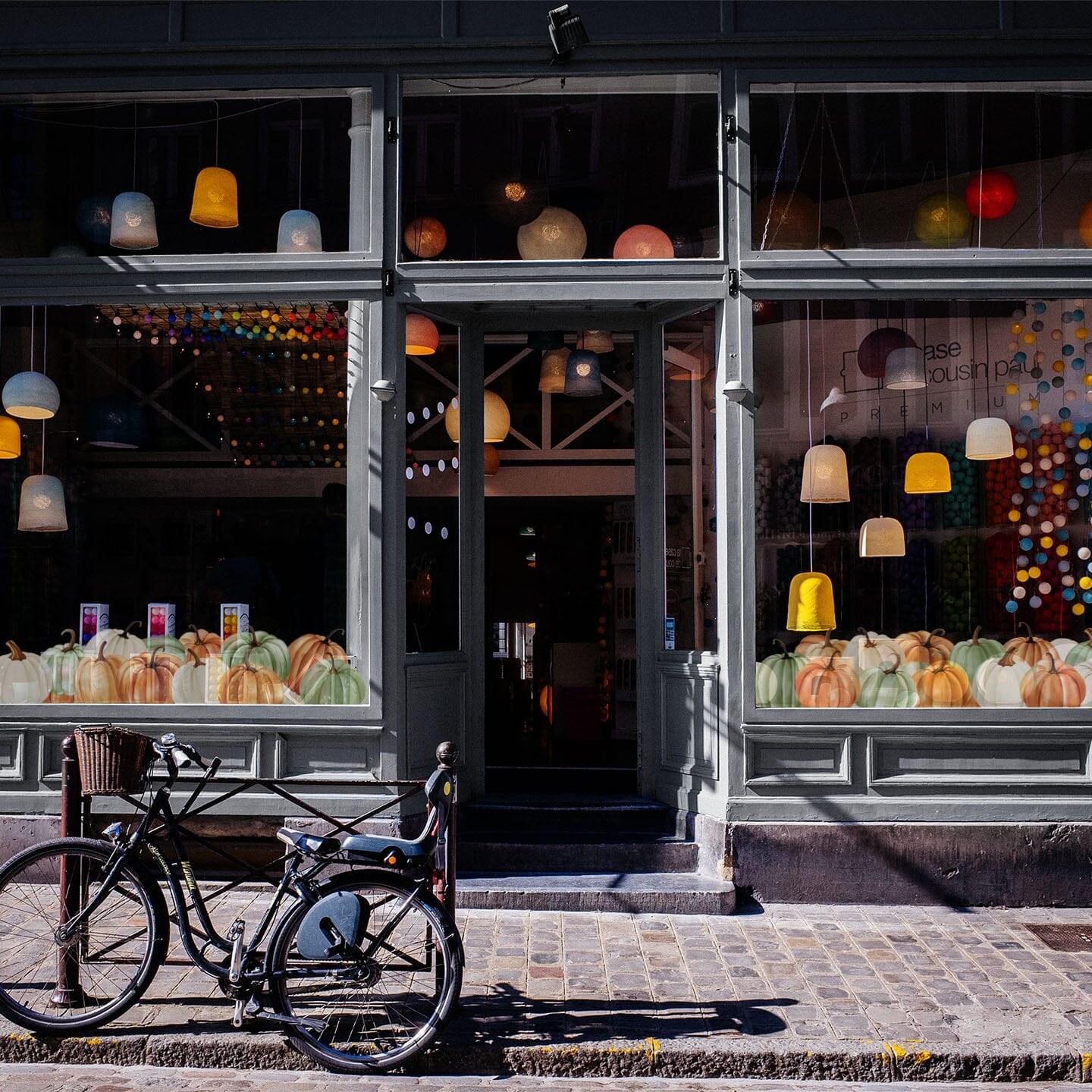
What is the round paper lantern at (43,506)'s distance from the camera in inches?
301

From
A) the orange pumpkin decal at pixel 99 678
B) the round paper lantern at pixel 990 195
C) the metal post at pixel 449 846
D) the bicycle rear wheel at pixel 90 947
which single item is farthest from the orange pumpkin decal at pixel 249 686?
the round paper lantern at pixel 990 195

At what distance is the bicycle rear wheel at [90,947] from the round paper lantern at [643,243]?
4.92 metres

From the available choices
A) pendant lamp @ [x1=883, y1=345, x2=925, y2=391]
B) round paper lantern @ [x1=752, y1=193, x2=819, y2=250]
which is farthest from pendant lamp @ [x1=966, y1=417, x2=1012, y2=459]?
round paper lantern @ [x1=752, y1=193, x2=819, y2=250]

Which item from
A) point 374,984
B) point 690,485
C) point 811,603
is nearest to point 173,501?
point 690,485

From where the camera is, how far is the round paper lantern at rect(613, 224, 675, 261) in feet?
24.8

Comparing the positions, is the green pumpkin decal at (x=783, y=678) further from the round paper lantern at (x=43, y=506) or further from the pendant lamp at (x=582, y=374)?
the round paper lantern at (x=43, y=506)

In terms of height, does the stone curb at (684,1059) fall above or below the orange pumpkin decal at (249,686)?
below

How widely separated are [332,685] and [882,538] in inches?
148

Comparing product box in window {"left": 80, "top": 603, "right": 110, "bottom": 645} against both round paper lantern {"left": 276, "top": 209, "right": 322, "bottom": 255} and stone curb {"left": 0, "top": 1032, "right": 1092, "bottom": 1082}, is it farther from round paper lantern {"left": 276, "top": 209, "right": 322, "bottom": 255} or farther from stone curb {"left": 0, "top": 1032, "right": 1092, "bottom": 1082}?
stone curb {"left": 0, "top": 1032, "right": 1092, "bottom": 1082}

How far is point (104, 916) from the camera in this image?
4992 millimetres

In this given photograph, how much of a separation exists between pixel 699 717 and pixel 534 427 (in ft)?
14.0

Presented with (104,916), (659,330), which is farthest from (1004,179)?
(104,916)

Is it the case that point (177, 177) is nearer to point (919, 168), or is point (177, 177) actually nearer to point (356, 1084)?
point (919, 168)

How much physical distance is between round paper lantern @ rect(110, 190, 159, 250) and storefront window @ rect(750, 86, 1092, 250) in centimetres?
405
